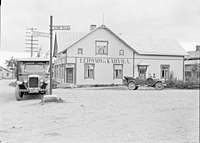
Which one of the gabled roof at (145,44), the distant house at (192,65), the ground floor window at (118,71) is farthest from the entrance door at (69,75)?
the distant house at (192,65)

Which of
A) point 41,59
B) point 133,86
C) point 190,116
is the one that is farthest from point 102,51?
point 190,116

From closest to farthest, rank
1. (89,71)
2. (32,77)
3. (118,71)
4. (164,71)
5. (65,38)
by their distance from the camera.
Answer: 1. (32,77)
2. (89,71)
3. (118,71)
4. (164,71)
5. (65,38)

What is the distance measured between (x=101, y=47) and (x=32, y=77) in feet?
64.5

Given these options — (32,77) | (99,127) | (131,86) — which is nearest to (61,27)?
(32,77)

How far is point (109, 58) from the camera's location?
40.1 meters

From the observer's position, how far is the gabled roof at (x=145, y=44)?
4188 cm

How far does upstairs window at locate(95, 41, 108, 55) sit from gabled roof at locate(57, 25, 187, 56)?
1.50 m

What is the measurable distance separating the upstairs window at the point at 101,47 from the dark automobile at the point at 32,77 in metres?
17.0

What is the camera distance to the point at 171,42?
45.8 meters

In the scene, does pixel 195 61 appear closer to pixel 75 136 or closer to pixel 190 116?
pixel 190 116

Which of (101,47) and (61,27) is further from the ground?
(101,47)

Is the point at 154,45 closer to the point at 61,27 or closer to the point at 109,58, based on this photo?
the point at 109,58

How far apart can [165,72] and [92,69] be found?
9.01 m

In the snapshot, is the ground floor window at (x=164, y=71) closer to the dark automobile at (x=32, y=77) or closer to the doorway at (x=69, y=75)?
the doorway at (x=69, y=75)
